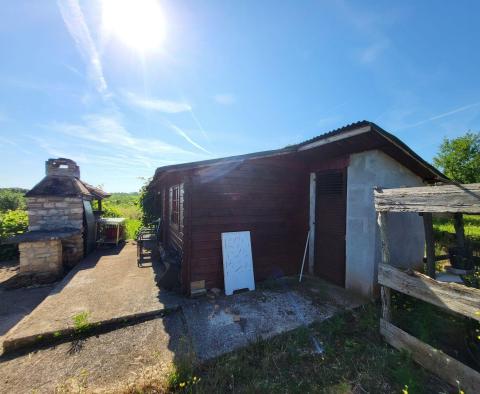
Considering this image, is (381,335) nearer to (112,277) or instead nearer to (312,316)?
(312,316)

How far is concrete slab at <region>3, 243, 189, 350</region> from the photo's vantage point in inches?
157

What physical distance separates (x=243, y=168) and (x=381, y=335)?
14.4 feet

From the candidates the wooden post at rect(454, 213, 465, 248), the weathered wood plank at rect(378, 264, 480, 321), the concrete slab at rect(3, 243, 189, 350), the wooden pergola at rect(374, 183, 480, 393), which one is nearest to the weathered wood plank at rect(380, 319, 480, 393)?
the wooden pergola at rect(374, 183, 480, 393)

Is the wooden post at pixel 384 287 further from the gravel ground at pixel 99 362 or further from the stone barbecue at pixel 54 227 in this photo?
the stone barbecue at pixel 54 227

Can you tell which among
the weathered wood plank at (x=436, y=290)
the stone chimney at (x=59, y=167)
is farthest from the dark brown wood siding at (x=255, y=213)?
the stone chimney at (x=59, y=167)

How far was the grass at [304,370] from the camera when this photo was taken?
2.82m

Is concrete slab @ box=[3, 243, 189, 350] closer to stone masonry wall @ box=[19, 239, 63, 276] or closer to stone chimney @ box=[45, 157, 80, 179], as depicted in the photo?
stone masonry wall @ box=[19, 239, 63, 276]

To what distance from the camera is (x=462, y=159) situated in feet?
77.4

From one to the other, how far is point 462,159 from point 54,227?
35028 mm

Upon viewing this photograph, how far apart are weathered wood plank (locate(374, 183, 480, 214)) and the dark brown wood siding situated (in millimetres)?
2771

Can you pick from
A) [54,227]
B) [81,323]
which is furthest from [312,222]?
[54,227]

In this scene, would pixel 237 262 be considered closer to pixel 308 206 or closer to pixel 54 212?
pixel 308 206

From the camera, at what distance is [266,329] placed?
3.95 metres

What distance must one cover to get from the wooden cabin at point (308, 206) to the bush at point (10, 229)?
9225 mm
